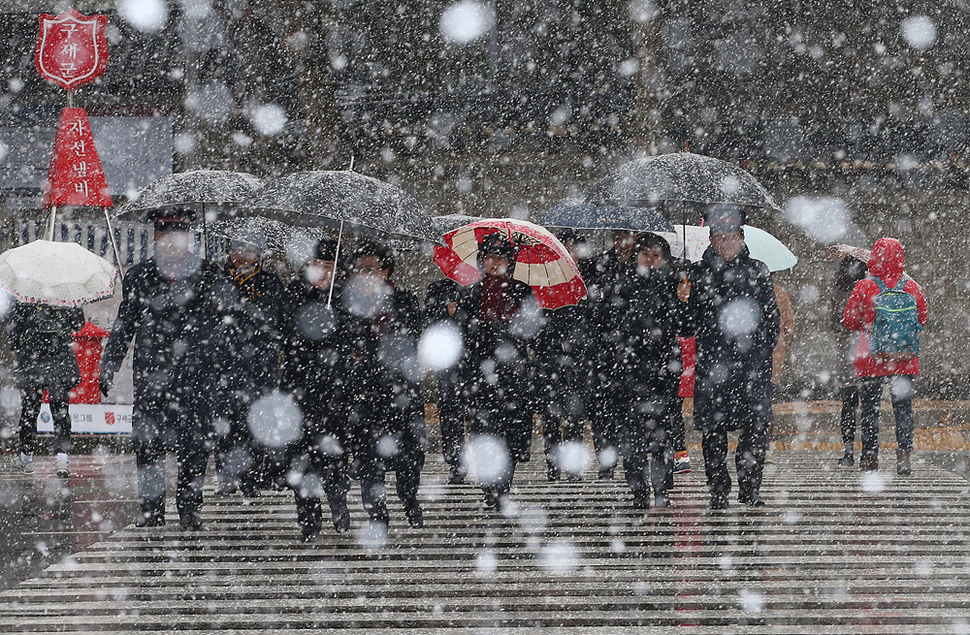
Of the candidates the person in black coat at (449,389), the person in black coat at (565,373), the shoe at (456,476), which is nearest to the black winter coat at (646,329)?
the person in black coat at (565,373)

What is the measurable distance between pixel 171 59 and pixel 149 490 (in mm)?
8425

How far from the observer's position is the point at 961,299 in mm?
15195

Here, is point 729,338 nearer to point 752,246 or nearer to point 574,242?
point 574,242

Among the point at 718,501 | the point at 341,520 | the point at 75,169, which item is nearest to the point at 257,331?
the point at 341,520

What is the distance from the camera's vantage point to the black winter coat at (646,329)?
309 inches

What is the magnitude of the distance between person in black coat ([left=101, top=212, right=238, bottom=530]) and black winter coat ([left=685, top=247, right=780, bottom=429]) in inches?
121

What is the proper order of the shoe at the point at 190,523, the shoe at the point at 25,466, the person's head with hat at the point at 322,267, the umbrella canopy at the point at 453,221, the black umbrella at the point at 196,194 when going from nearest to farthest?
the person's head with hat at the point at 322,267
the shoe at the point at 190,523
the black umbrella at the point at 196,194
the umbrella canopy at the point at 453,221
the shoe at the point at 25,466

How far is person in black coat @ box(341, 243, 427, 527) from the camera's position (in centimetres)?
669

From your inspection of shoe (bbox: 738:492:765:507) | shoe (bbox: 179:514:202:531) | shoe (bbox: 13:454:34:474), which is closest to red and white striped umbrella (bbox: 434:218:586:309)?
shoe (bbox: 738:492:765:507)

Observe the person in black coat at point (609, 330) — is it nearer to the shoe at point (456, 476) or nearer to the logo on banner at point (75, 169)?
the shoe at point (456, 476)

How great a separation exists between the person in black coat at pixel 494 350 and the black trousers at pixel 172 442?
5.59ft

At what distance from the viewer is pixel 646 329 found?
784 centimetres

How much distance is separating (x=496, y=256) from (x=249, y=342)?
1654 mm

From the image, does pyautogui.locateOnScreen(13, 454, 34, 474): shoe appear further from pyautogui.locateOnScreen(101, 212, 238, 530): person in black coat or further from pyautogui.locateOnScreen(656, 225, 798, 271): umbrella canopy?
pyautogui.locateOnScreen(656, 225, 798, 271): umbrella canopy
